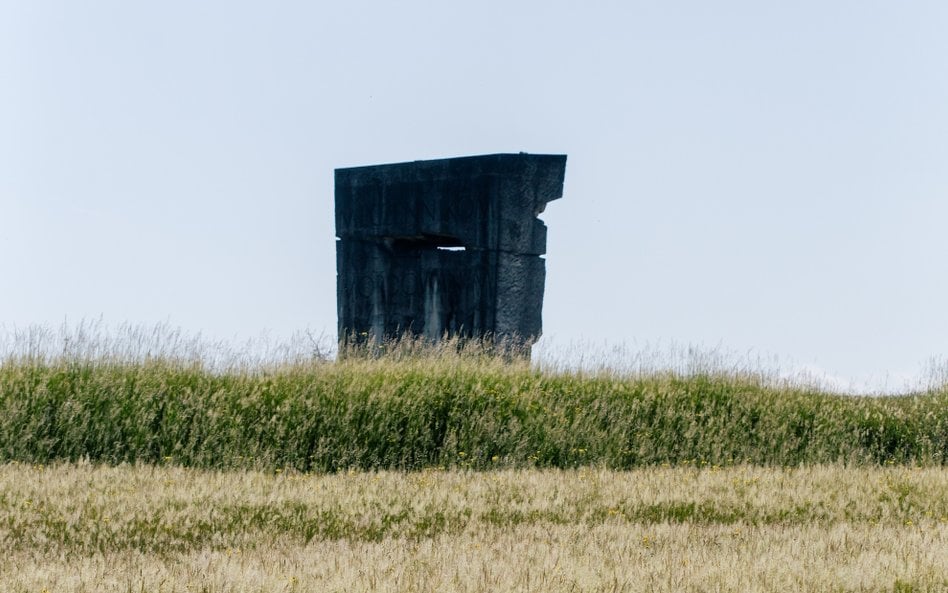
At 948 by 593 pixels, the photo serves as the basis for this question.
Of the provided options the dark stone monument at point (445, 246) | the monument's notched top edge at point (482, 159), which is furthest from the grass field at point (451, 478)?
the monument's notched top edge at point (482, 159)

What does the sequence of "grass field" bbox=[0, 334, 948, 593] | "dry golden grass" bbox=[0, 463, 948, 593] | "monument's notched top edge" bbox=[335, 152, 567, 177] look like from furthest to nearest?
"monument's notched top edge" bbox=[335, 152, 567, 177] < "grass field" bbox=[0, 334, 948, 593] < "dry golden grass" bbox=[0, 463, 948, 593]

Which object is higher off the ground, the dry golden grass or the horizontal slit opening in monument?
the horizontal slit opening in monument

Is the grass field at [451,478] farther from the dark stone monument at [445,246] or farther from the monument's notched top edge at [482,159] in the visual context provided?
the monument's notched top edge at [482,159]

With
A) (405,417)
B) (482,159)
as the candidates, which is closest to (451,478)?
(405,417)

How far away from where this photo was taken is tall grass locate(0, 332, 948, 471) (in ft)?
29.7

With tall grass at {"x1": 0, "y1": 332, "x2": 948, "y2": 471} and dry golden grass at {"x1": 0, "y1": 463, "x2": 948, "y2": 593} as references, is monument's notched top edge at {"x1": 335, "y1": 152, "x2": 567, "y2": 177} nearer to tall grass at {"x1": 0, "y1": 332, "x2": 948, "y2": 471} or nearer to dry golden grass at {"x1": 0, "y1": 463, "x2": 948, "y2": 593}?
tall grass at {"x1": 0, "y1": 332, "x2": 948, "y2": 471}

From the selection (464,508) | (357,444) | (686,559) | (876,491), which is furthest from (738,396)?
(686,559)

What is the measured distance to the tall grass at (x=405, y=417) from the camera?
9055 mm

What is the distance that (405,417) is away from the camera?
9.45 metres

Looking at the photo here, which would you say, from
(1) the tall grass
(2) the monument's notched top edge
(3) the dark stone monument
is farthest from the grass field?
(2) the monument's notched top edge

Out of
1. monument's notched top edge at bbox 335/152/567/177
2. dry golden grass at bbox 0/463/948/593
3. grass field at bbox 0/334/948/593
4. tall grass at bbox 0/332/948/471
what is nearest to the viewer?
dry golden grass at bbox 0/463/948/593

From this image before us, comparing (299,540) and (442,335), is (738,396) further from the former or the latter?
(299,540)

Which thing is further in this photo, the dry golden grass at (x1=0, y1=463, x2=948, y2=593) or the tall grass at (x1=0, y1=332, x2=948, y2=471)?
the tall grass at (x1=0, y1=332, x2=948, y2=471)

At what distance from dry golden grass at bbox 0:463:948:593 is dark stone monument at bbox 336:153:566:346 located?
5341mm
